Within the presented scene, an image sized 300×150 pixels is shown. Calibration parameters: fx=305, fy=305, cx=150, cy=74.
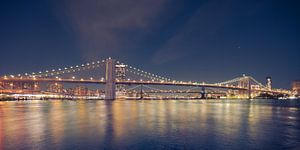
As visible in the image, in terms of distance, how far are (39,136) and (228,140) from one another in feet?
26.0

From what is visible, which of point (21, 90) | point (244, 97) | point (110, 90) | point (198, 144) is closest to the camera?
point (198, 144)

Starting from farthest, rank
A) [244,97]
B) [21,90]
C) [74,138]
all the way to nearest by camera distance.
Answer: [244,97]
[21,90]
[74,138]

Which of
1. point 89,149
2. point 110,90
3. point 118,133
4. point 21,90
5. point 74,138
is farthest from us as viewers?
point 21,90

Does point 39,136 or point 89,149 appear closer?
point 89,149

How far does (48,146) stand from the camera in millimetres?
10789

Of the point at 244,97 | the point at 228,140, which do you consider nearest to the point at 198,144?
the point at 228,140

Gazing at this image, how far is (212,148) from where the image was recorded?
10.9 metres

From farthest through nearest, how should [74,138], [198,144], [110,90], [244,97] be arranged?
[244,97], [110,90], [74,138], [198,144]

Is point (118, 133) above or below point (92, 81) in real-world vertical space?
below

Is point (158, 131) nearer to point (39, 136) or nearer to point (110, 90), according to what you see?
point (39, 136)

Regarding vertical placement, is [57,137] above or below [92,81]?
below

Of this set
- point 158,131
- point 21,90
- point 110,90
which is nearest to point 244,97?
point 110,90

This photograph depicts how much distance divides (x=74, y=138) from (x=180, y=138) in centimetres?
435

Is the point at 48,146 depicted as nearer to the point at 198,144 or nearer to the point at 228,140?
the point at 198,144
